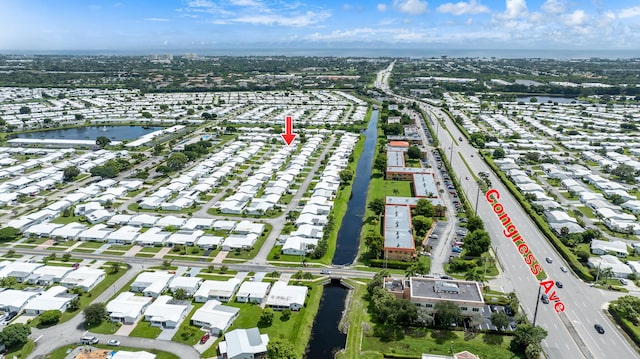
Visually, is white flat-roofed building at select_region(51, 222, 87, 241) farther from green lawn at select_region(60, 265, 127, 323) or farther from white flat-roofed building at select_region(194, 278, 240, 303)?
white flat-roofed building at select_region(194, 278, 240, 303)

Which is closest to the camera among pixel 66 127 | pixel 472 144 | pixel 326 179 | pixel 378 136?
pixel 326 179

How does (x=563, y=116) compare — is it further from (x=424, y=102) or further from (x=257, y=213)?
(x=257, y=213)

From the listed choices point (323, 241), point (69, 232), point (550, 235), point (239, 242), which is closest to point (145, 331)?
point (239, 242)

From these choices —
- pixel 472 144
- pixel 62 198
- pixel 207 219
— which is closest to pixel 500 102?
pixel 472 144

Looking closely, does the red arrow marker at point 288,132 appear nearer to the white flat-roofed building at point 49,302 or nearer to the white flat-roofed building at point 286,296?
the white flat-roofed building at point 286,296

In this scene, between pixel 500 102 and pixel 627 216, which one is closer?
pixel 627 216

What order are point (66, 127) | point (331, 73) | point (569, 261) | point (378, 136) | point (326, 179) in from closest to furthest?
point (569, 261), point (326, 179), point (378, 136), point (66, 127), point (331, 73)

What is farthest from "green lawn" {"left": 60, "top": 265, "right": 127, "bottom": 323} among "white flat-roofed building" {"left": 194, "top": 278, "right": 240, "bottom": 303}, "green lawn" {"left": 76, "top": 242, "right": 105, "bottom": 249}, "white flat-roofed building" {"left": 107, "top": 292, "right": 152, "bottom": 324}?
"white flat-roofed building" {"left": 194, "top": 278, "right": 240, "bottom": 303}

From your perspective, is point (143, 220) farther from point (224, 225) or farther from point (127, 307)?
point (127, 307)
